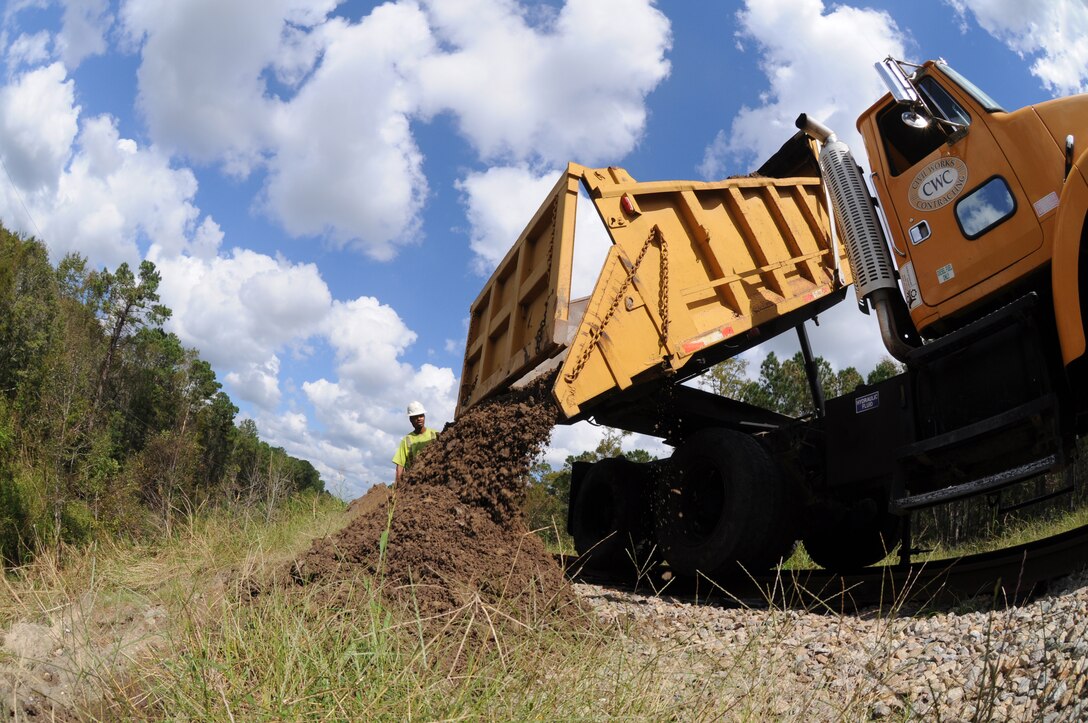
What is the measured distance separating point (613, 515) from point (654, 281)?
109 inches

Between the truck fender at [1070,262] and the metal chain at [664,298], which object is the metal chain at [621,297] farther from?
the truck fender at [1070,262]

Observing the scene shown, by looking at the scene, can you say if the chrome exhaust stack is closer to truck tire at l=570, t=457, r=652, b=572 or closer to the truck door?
the truck door

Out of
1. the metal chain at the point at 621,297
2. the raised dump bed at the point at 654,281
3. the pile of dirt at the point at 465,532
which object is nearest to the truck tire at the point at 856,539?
the raised dump bed at the point at 654,281

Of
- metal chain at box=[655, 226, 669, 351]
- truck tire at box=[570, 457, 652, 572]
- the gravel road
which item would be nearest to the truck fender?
the gravel road

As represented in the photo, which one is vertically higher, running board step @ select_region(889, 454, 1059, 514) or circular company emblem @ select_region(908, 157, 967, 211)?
circular company emblem @ select_region(908, 157, 967, 211)

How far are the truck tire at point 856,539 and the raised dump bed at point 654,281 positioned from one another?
1.96 meters

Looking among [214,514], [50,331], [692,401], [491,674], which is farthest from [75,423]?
[491,674]

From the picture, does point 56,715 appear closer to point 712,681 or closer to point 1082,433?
point 712,681

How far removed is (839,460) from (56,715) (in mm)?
5025

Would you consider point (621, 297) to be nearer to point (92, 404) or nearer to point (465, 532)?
point (465, 532)

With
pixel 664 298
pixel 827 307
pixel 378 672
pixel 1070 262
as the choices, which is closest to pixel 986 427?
pixel 1070 262

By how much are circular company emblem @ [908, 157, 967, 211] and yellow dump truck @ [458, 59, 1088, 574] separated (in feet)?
0.05

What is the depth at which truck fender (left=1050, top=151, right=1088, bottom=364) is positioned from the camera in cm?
397

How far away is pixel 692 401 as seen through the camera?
6609 mm
